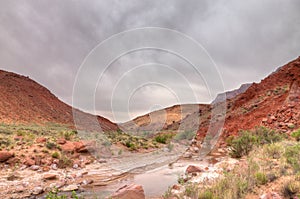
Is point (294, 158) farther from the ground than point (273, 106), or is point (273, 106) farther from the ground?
point (273, 106)

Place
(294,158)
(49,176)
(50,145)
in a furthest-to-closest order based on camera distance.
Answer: (50,145) < (49,176) < (294,158)

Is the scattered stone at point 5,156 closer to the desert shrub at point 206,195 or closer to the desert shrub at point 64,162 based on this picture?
the desert shrub at point 64,162

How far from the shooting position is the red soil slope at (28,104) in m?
61.8

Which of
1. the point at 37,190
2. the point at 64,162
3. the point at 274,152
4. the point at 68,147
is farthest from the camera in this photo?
the point at 68,147

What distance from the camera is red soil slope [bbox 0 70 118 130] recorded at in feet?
203

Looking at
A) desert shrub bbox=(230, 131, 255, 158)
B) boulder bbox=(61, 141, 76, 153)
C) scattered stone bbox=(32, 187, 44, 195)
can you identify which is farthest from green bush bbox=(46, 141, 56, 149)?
desert shrub bbox=(230, 131, 255, 158)

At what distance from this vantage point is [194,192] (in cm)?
667

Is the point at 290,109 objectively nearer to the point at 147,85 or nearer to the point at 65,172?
the point at 147,85

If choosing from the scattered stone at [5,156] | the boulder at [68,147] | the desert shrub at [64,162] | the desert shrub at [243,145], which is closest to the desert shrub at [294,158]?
the desert shrub at [243,145]

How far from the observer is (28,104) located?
71.4 meters

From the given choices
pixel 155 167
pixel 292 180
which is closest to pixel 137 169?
pixel 155 167

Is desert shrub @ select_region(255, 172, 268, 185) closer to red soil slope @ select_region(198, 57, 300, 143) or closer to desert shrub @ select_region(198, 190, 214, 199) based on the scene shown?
desert shrub @ select_region(198, 190, 214, 199)

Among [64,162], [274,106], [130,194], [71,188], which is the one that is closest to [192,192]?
[130,194]

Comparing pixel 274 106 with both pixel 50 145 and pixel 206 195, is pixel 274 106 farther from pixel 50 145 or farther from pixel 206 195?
pixel 206 195
